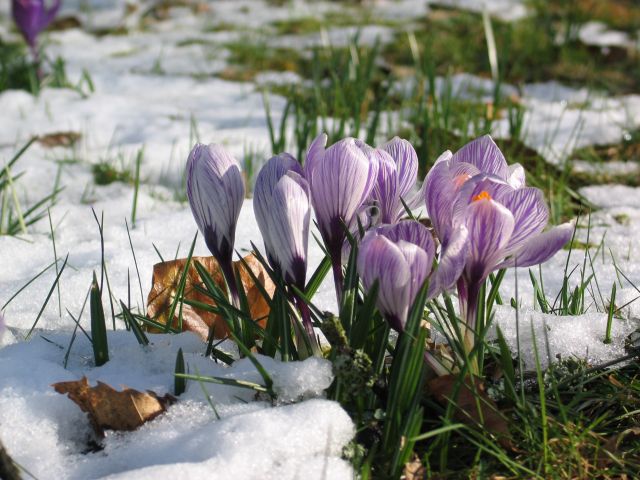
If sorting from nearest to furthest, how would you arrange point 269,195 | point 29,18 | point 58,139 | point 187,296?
point 269,195 < point 187,296 < point 58,139 < point 29,18

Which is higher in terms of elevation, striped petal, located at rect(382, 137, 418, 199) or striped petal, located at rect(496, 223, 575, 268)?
striped petal, located at rect(382, 137, 418, 199)

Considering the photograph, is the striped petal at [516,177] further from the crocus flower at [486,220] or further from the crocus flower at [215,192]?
the crocus flower at [215,192]

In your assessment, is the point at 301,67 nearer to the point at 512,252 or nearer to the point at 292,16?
the point at 292,16

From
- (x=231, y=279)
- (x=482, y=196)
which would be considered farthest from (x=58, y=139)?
(x=482, y=196)

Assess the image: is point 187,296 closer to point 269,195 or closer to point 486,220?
point 269,195

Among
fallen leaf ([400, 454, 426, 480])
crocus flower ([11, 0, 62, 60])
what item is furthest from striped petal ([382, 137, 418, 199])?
crocus flower ([11, 0, 62, 60])

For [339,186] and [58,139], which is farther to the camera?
[58,139]

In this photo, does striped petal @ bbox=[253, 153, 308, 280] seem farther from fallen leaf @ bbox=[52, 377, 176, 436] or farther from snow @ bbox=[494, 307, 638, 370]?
snow @ bbox=[494, 307, 638, 370]
